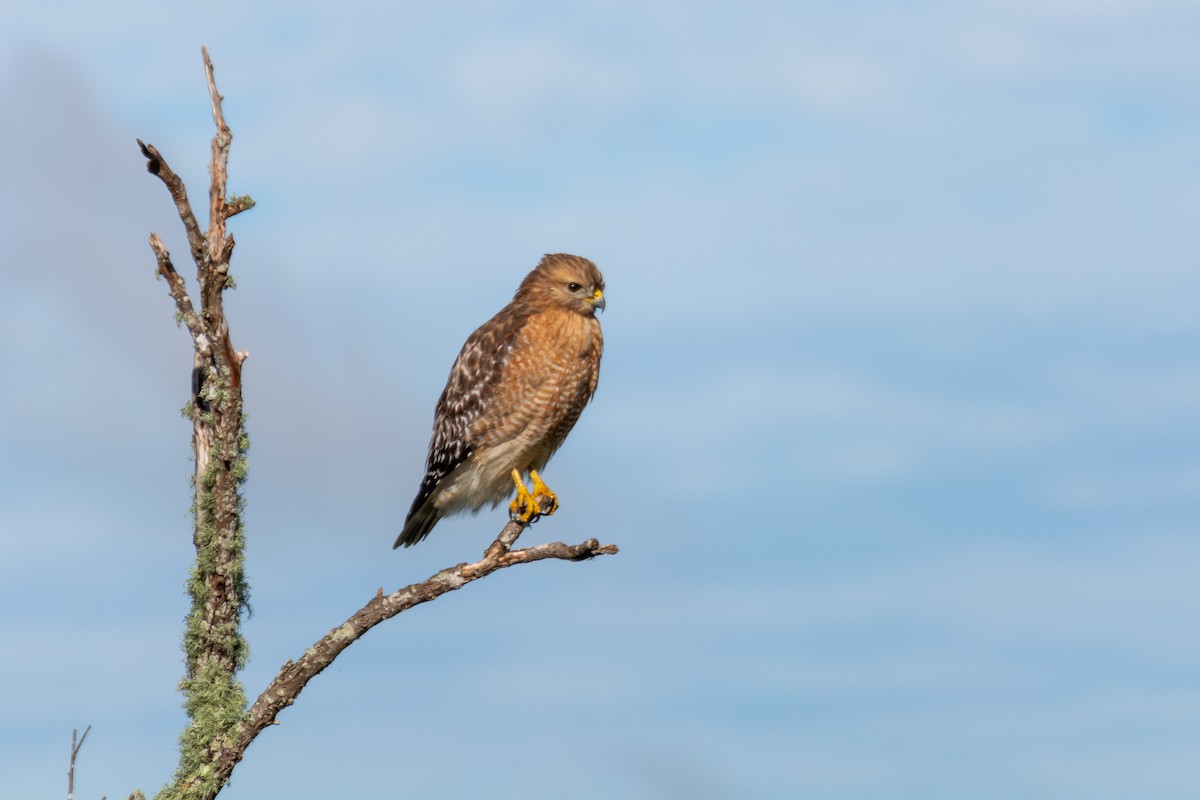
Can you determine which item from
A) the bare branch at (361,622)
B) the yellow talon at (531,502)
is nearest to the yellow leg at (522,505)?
the yellow talon at (531,502)

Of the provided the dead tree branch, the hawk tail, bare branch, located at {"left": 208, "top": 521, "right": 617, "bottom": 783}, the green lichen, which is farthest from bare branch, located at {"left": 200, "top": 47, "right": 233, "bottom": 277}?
the hawk tail

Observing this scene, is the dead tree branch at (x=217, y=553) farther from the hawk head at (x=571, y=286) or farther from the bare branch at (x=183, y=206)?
the hawk head at (x=571, y=286)

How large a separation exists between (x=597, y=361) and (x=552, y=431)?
0.74m

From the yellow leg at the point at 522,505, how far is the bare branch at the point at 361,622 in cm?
143

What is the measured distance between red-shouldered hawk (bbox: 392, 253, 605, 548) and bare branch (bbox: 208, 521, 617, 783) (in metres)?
1.48

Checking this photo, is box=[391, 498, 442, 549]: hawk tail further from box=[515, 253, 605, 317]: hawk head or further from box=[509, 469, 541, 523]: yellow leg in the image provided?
box=[515, 253, 605, 317]: hawk head

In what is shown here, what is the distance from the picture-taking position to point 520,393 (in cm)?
1112

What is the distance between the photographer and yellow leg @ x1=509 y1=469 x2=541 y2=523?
35.7ft

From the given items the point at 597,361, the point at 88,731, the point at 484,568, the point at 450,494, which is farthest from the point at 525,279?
the point at 88,731

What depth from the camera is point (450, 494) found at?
11.7 meters

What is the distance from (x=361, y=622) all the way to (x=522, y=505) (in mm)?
2719

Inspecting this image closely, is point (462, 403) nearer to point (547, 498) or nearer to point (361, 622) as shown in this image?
point (547, 498)

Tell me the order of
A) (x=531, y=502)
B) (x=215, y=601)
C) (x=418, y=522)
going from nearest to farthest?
(x=215, y=601) < (x=531, y=502) < (x=418, y=522)

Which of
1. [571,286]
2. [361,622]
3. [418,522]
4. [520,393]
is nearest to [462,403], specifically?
[520,393]
